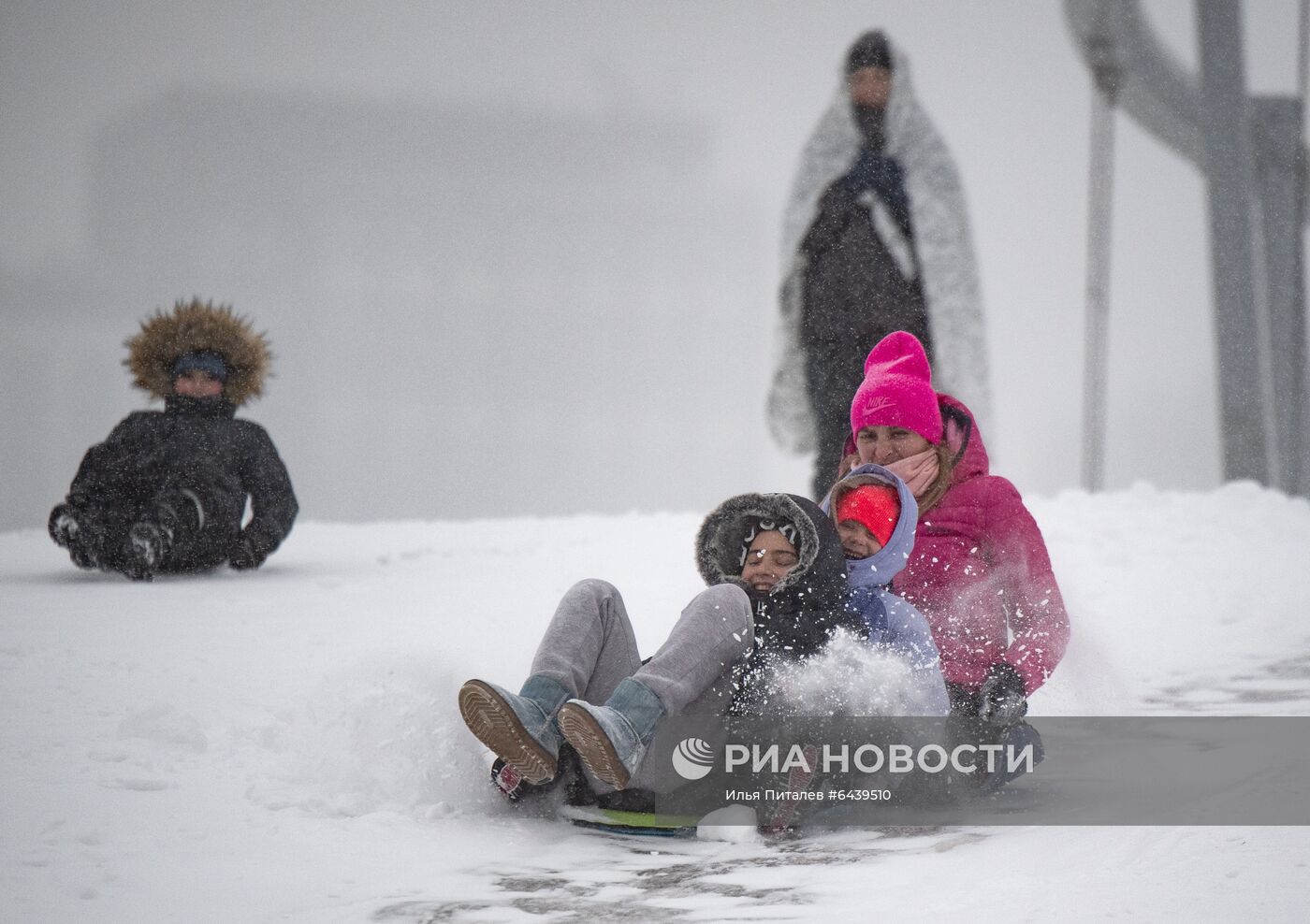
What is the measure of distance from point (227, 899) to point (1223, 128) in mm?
9853

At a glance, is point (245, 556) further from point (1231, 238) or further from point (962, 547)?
point (1231, 238)

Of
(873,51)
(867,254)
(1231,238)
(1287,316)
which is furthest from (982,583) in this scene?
(1287,316)

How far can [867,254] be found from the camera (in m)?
4.97

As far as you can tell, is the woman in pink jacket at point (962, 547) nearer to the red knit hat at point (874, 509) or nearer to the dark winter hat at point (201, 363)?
the red knit hat at point (874, 509)

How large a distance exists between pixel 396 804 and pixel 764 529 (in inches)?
35.4

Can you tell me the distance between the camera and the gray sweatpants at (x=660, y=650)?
246 centimetres

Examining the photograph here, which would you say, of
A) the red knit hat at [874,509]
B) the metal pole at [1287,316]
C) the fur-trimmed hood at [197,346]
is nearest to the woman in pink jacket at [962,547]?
the red knit hat at [874,509]

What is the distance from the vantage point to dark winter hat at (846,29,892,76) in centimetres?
499

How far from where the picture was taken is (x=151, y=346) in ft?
20.0

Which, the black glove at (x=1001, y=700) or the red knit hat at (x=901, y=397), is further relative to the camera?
the red knit hat at (x=901, y=397)

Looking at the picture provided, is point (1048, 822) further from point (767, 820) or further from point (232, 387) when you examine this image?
point (232, 387)

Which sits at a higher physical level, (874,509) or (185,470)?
(185,470)

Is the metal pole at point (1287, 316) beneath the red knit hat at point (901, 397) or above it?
above

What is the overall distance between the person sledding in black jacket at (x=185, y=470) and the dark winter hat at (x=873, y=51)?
3.00 metres
